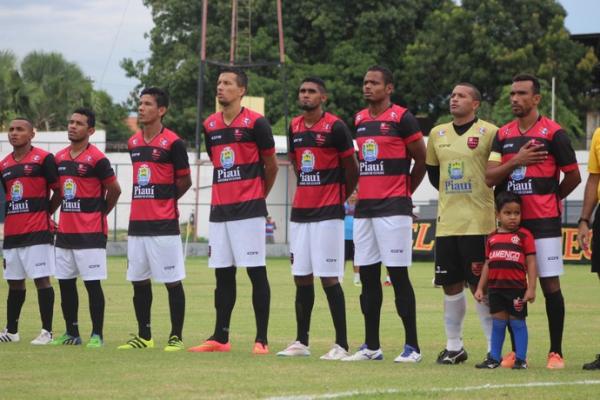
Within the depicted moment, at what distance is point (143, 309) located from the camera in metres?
12.9

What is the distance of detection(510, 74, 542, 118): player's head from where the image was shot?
433 inches

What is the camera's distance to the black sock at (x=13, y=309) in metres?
13.9

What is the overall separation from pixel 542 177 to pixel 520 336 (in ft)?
4.68

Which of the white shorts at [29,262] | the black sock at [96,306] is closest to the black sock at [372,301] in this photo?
the black sock at [96,306]

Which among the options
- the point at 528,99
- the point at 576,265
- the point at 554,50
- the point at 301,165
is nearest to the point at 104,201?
the point at 301,165

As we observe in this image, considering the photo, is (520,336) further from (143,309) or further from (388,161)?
(143,309)

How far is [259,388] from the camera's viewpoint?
9.09 meters

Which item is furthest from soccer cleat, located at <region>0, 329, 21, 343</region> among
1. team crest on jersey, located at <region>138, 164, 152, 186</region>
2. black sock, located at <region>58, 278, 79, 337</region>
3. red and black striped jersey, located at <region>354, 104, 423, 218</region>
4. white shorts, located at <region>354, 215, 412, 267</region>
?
red and black striped jersey, located at <region>354, 104, 423, 218</region>

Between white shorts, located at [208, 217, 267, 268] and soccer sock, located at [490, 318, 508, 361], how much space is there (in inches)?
98.3

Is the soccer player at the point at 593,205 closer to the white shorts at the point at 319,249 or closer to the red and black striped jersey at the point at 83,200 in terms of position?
the white shorts at the point at 319,249

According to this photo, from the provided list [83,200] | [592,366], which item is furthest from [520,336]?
[83,200]

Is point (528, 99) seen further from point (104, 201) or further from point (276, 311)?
point (276, 311)

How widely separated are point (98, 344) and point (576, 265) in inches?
993

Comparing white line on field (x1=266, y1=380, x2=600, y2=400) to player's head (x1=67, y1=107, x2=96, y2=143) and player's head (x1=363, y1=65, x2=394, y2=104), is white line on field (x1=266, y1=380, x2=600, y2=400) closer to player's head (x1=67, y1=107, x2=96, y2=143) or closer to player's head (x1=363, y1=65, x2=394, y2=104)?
player's head (x1=363, y1=65, x2=394, y2=104)
